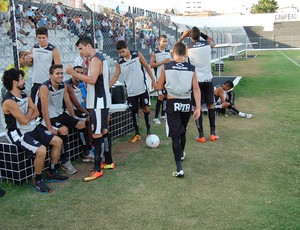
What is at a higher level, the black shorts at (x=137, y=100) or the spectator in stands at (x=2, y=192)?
the black shorts at (x=137, y=100)

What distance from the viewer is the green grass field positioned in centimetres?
346

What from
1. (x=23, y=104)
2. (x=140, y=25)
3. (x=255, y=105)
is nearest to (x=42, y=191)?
(x=23, y=104)

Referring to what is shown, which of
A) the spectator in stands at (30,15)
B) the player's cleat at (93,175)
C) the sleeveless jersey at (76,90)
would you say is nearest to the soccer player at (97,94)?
the player's cleat at (93,175)

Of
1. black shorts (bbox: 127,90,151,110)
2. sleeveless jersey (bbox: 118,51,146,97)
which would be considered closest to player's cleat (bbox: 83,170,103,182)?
black shorts (bbox: 127,90,151,110)

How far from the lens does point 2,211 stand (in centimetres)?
378

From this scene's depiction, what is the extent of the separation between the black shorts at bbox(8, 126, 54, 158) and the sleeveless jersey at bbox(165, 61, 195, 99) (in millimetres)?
1771

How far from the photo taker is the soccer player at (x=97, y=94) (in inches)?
175

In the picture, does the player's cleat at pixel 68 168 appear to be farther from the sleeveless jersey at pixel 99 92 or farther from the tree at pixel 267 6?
the tree at pixel 267 6

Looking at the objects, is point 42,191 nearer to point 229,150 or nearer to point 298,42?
point 229,150

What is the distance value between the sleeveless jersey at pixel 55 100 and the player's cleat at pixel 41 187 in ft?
3.38

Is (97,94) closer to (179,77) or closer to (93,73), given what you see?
(93,73)

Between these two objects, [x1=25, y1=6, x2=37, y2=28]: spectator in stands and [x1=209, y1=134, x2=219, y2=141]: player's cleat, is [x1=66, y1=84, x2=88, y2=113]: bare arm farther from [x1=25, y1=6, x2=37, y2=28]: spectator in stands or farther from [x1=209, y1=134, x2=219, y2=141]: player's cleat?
[x1=25, y1=6, x2=37, y2=28]: spectator in stands

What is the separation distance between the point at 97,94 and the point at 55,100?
2.47 ft

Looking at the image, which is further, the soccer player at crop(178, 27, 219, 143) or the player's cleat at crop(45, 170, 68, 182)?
the soccer player at crop(178, 27, 219, 143)
